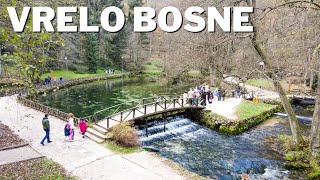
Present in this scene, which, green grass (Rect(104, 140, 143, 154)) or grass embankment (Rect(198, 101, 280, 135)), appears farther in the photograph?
grass embankment (Rect(198, 101, 280, 135))

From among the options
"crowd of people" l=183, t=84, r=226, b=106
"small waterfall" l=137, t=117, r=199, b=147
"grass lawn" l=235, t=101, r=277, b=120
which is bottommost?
"small waterfall" l=137, t=117, r=199, b=147

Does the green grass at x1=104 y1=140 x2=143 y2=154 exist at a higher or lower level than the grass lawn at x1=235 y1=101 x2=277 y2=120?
lower

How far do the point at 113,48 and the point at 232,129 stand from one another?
5074 centimetres

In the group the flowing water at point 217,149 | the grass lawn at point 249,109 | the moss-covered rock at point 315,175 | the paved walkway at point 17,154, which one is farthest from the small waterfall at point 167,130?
the moss-covered rock at point 315,175

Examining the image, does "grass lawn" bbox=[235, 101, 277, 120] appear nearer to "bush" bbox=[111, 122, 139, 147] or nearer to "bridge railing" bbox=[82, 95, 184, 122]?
"bridge railing" bbox=[82, 95, 184, 122]

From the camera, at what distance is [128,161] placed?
15.0 meters

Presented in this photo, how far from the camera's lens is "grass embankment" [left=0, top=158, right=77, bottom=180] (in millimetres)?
12695

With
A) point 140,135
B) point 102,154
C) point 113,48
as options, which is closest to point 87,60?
point 113,48

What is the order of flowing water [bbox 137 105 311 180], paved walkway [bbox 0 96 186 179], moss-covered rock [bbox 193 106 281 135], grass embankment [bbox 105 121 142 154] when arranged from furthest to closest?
moss-covered rock [bbox 193 106 281 135]
grass embankment [bbox 105 121 142 154]
flowing water [bbox 137 105 311 180]
paved walkway [bbox 0 96 186 179]

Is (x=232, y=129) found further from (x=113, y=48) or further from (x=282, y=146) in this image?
(x=113, y=48)

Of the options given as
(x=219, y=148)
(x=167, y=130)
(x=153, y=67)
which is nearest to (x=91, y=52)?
(x=153, y=67)

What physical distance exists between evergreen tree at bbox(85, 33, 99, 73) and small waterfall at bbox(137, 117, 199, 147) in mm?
40600

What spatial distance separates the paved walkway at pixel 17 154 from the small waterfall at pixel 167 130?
7093mm

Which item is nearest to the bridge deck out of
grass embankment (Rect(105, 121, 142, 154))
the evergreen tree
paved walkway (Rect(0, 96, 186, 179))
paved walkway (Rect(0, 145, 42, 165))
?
grass embankment (Rect(105, 121, 142, 154))
